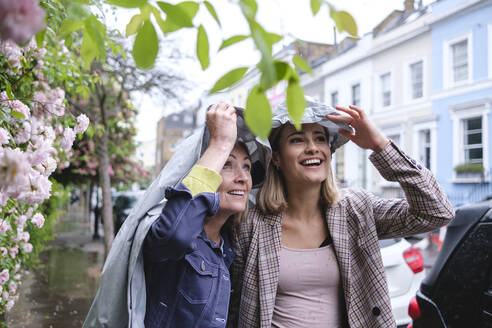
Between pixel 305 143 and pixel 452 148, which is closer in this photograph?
pixel 305 143

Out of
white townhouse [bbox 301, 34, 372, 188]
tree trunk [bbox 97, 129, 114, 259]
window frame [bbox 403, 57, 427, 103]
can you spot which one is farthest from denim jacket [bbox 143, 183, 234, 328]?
white townhouse [bbox 301, 34, 372, 188]

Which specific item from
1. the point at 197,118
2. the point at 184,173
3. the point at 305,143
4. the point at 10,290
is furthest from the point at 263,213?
the point at 197,118

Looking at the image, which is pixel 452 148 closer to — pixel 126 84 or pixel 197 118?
pixel 126 84

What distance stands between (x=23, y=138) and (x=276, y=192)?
51.0 inches

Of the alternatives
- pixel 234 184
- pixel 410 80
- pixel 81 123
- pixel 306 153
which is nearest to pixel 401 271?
pixel 306 153

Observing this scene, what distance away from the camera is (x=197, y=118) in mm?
50938

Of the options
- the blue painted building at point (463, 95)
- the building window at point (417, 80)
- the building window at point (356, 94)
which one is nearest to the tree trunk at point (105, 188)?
the blue painted building at point (463, 95)

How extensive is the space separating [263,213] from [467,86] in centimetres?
1660

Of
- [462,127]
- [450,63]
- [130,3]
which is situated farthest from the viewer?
[450,63]

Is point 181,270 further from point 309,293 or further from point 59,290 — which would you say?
point 59,290

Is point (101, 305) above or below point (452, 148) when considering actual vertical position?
below

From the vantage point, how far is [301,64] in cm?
76

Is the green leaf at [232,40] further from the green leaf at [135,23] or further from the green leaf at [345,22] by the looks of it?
the green leaf at [135,23]

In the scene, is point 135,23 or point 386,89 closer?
point 135,23
